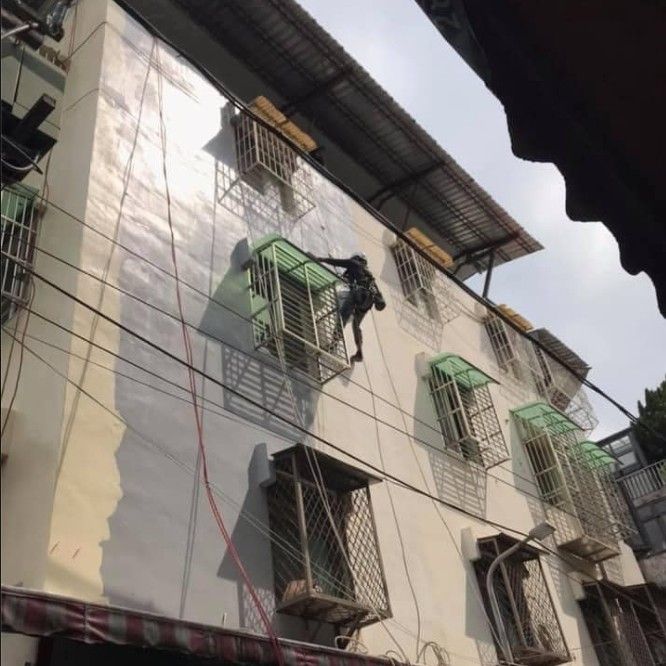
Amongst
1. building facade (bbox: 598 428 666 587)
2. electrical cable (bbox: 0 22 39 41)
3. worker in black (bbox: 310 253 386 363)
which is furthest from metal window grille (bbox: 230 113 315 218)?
building facade (bbox: 598 428 666 587)

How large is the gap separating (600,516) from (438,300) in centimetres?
499

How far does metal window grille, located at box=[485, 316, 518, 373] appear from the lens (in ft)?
50.7

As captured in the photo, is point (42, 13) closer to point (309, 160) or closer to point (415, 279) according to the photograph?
point (309, 160)

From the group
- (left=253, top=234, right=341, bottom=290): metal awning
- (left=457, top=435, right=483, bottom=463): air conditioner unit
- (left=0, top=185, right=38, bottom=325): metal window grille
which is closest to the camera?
(left=0, top=185, right=38, bottom=325): metal window grille

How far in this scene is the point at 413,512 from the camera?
977 centimetres

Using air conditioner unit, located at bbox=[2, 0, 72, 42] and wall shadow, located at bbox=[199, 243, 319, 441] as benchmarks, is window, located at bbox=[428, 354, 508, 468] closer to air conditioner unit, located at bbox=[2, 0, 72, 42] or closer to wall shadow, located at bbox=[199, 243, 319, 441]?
wall shadow, located at bbox=[199, 243, 319, 441]

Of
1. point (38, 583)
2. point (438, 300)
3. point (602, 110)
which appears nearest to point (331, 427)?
point (38, 583)

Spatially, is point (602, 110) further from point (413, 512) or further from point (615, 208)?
point (413, 512)

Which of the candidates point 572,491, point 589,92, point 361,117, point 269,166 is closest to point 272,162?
point 269,166

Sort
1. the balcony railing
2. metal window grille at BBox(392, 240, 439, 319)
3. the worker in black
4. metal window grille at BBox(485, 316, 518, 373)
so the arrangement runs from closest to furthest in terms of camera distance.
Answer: the worker in black, metal window grille at BBox(392, 240, 439, 319), metal window grille at BBox(485, 316, 518, 373), the balcony railing

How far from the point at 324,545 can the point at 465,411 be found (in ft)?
→ 15.2

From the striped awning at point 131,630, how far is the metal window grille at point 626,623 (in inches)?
311

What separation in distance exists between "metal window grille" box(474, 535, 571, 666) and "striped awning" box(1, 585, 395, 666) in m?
4.48

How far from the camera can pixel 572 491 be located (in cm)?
1371
